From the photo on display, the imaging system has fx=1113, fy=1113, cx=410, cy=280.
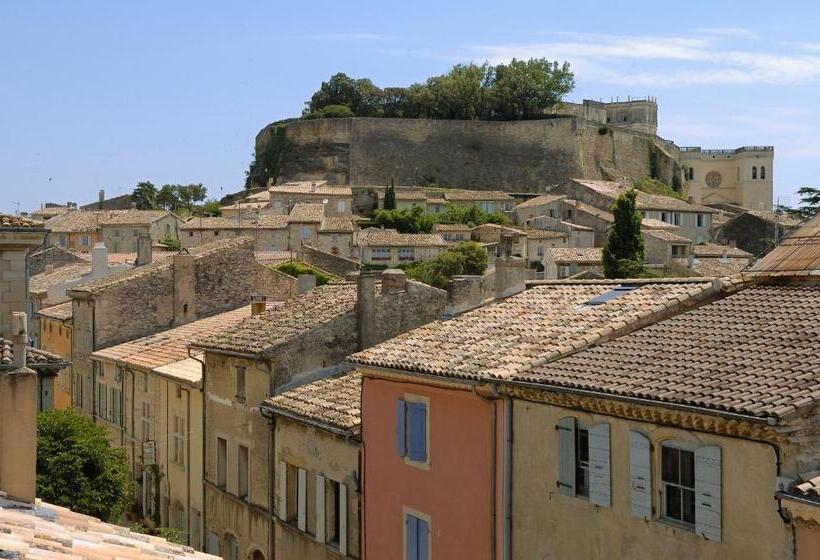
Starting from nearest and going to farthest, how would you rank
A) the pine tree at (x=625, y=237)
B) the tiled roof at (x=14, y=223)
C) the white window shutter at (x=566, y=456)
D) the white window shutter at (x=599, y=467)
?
1. the white window shutter at (x=599, y=467)
2. the white window shutter at (x=566, y=456)
3. the tiled roof at (x=14, y=223)
4. the pine tree at (x=625, y=237)

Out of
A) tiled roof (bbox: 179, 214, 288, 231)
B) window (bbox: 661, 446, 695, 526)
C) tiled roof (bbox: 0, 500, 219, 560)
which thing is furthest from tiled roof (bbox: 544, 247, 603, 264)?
tiled roof (bbox: 0, 500, 219, 560)

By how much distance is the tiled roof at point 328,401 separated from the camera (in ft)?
59.4

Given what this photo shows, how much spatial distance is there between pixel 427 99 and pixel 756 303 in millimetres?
112016

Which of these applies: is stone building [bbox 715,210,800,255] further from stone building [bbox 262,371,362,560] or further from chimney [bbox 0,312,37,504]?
→ chimney [bbox 0,312,37,504]

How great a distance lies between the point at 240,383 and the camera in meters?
21.8

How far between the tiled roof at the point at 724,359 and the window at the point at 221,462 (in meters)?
11.3

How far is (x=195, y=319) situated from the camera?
3067 centimetres

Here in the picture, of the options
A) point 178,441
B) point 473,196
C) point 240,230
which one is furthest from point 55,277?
point 473,196

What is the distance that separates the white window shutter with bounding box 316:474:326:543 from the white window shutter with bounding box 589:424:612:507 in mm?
7036

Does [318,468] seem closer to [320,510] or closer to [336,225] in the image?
[320,510]

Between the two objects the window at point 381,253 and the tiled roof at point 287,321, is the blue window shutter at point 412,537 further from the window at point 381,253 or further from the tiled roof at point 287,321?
the window at point 381,253

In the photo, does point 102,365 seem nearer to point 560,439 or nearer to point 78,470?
point 78,470

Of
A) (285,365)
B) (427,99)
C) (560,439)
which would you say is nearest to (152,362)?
(285,365)

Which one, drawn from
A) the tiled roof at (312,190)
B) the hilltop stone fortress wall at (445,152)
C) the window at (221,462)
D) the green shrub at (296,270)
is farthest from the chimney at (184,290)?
the hilltop stone fortress wall at (445,152)
